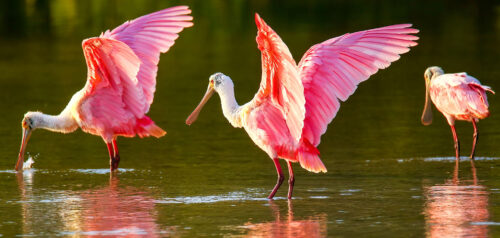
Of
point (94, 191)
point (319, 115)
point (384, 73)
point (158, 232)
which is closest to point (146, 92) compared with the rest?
point (94, 191)

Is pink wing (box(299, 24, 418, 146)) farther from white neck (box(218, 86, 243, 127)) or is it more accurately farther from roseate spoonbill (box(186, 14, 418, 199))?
white neck (box(218, 86, 243, 127))

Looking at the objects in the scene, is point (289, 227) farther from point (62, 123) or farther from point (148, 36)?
point (62, 123)

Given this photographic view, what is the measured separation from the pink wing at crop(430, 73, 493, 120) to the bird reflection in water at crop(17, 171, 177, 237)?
3.72 meters

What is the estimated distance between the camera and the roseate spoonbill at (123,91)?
10727 millimetres

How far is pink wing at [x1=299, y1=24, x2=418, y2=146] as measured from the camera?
28.2ft

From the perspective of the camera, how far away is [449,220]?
7.71m

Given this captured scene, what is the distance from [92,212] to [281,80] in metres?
1.62

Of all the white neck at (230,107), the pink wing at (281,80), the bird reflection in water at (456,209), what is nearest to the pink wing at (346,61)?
the pink wing at (281,80)

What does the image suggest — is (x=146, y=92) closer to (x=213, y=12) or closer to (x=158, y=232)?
(x=158, y=232)

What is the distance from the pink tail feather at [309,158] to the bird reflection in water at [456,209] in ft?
2.73

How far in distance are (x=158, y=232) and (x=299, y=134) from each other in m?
1.46

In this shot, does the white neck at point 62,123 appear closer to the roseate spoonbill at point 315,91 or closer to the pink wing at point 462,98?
the roseate spoonbill at point 315,91

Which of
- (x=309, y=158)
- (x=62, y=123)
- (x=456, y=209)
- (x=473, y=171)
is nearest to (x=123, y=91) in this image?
(x=62, y=123)

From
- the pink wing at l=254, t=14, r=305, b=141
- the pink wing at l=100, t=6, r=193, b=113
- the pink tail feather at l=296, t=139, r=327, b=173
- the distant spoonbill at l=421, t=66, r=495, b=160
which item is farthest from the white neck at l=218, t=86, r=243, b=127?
the distant spoonbill at l=421, t=66, r=495, b=160
